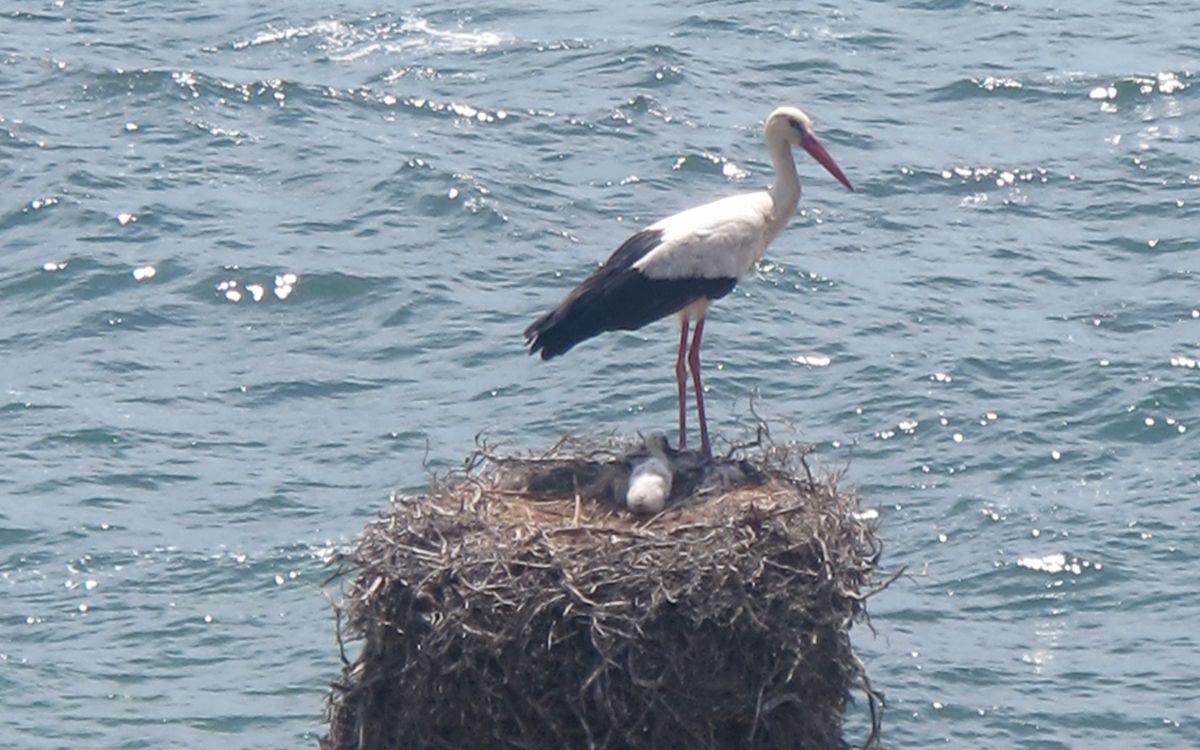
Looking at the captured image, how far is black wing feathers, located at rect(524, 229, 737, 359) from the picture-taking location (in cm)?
1184

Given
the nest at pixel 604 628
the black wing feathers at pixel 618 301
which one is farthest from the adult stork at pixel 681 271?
the nest at pixel 604 628

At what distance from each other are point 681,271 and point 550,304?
7.80 meters

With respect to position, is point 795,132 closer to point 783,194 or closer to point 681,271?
point 783,194

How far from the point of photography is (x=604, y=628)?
9.43m

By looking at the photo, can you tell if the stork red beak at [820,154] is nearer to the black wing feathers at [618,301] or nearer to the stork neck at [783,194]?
the stork neck at [783,194]

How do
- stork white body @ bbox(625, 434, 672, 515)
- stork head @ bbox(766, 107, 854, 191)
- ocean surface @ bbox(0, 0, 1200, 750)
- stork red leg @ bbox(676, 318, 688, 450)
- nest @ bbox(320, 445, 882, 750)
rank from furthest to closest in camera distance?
ocean surface @ bbox(0, 0, 1200, 750) < stork head @ bbox(766, 107, 854, 191) < stork red leg @ bbox(676, 318, 688, 450) < stork white body @ bbox(625, 434, 672, 515) < nest @ bbox(320, 445, 882, 750)

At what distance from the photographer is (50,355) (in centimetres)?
1970

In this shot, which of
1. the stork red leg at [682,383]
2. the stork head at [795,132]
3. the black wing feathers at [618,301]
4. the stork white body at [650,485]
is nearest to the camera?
the stork white body at [650,485]

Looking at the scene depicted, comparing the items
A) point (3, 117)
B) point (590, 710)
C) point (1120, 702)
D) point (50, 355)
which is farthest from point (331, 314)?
point (590, 710)

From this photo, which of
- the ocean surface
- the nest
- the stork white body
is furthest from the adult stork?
the ocean surface

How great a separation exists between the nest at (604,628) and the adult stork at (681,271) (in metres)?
1.73

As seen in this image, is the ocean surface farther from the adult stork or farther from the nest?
the nest

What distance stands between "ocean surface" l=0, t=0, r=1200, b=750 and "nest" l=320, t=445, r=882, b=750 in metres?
4.15

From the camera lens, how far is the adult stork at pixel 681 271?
39.0 ft
